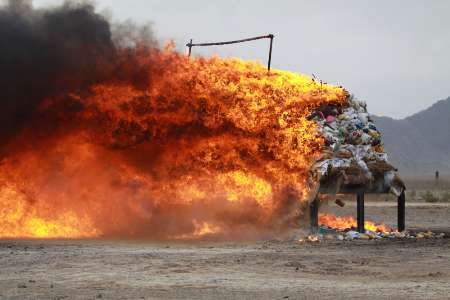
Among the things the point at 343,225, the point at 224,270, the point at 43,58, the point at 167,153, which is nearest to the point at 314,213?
the point at 343,225

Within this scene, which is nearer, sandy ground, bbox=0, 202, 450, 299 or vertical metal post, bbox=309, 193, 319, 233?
sandy ground, bbox=0, 202, 450, 299

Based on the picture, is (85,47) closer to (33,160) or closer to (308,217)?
(33,160)

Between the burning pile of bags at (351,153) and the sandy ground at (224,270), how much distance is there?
2023 mm

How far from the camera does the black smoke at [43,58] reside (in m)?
22.6

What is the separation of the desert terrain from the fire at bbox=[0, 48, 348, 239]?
1800mm

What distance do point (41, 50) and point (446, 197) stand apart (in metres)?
38.0

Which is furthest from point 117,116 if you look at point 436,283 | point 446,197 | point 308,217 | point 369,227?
point 446,197

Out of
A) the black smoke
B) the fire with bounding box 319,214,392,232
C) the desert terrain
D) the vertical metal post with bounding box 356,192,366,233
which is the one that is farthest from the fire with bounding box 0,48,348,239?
the fire with bounding box 319,214,392,232

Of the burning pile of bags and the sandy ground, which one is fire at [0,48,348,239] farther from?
the sandy ground

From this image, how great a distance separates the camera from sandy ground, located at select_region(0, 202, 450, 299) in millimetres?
12969

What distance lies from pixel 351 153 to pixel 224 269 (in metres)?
8.40

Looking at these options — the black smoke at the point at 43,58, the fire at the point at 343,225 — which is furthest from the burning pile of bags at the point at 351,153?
the black smoke at the point at 43,58

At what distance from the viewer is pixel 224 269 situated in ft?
51.7

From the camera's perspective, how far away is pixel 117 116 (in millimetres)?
22625
